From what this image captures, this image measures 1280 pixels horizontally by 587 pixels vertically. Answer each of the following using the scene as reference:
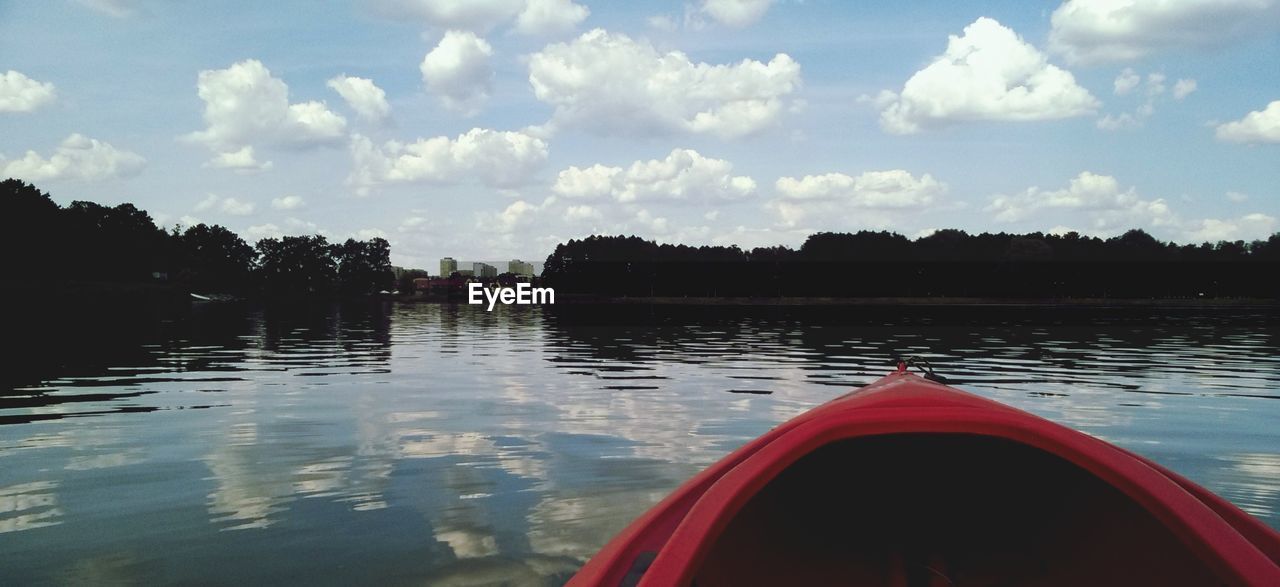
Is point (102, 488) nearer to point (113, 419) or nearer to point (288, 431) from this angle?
point (288, 431)

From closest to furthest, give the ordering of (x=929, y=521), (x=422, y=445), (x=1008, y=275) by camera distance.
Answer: (x=929, y=521) < (x=422, y=445) < (x=1008, y=275)

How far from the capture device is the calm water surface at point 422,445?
7.38m

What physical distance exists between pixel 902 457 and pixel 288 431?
10531mm

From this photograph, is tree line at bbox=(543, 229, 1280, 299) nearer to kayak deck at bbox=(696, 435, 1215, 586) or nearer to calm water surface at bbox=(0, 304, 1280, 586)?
calm water surface at bbox=(0, 304, 1280, 586)

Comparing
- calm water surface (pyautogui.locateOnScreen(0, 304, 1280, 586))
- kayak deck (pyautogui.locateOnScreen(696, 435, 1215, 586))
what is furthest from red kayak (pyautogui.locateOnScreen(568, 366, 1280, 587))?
calm water surface (pyautogui.locateOnScreen(0, 304, 1280, 586))

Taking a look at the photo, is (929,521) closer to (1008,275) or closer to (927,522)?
(927,522)

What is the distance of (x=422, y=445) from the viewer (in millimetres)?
12656

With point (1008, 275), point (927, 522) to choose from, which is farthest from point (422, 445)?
point (1008, 275)

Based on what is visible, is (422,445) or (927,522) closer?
(927,522)

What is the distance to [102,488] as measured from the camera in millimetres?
9805

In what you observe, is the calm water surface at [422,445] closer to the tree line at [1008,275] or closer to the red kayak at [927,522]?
the red kayak at [927,522]

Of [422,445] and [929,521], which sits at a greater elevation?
[929,521]

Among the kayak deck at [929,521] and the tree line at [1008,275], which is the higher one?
the tree line at [1008,275]

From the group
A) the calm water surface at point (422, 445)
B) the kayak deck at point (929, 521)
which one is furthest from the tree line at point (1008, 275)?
the kayak deck at point (929, 521)
